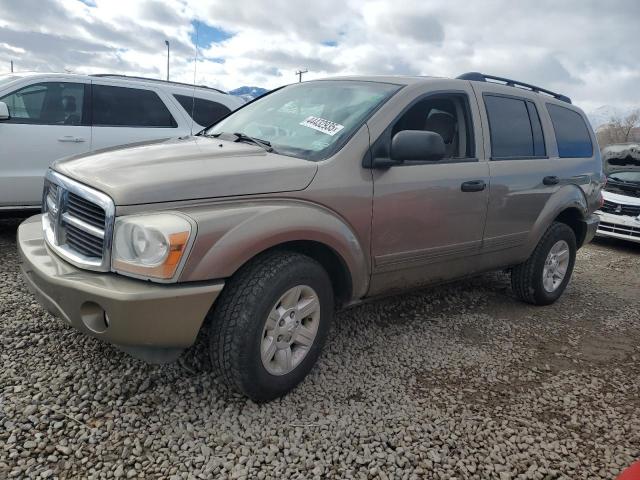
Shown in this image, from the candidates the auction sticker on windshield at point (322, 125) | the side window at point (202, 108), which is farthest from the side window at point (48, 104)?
the auction sticker on windshield at point (322, 125)

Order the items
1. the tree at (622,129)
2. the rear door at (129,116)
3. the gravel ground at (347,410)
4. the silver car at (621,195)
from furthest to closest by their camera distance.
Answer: the tree at (622,129), the silver car at (621,195), the rear door at (129,116), the gravel ground at (347,410)

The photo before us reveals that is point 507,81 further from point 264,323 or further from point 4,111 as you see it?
point 4,111

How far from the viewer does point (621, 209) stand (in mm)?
8117

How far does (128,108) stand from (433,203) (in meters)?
3.96

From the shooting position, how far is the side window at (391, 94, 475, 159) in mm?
3537

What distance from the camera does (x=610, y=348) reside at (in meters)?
3.89

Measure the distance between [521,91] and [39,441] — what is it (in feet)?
13.6

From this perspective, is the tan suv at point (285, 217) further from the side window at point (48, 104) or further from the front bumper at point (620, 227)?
the front bumper at point (620, 227)

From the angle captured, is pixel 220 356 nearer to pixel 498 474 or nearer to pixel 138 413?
pixel 138 413

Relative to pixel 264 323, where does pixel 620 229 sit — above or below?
above

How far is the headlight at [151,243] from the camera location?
216cm

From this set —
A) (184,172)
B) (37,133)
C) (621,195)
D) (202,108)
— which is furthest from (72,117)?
(621,195)

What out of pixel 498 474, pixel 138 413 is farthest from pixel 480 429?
pixel 138 413

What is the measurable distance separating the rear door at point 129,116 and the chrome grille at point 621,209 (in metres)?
6.74
